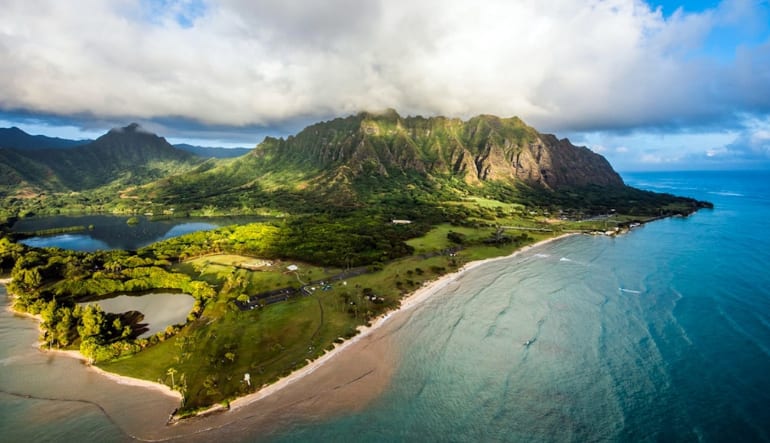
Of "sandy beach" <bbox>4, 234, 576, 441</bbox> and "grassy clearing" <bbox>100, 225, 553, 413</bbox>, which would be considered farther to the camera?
"grassy clearing" <bbox>100, 225, 553, 413</bbox>

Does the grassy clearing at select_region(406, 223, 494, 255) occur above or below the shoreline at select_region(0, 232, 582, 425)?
above

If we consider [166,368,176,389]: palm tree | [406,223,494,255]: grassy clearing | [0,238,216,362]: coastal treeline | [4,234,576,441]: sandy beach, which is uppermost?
[406,223,494,255]: grassy clearing

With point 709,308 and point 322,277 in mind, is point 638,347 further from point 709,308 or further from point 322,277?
point 322,277

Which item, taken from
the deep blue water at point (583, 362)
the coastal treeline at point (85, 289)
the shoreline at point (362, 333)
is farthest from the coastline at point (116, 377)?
the deep blue water at point (583, 362)

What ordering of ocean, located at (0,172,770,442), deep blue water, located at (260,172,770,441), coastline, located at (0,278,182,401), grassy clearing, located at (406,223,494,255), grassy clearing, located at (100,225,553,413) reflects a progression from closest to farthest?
ocean, located at (0,172,770,442)
deep blue water, located at (260,172,770,441)
coastline, located at (0,278,182,401)
grassy clearing, located at (100,225,553,413)
grassy clearing, located at (406,223,494,255)

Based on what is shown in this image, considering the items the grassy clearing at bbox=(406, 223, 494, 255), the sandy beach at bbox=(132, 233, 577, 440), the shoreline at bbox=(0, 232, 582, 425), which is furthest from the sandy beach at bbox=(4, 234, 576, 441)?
the grassy clearing at bbox=(406, 223, 494, 255)

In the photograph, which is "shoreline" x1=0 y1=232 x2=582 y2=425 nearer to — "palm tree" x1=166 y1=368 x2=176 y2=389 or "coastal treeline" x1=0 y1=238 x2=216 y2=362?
"palm tree" x1=166 y1=368 x2=176 y2=389

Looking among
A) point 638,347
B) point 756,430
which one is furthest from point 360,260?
point 756,430
